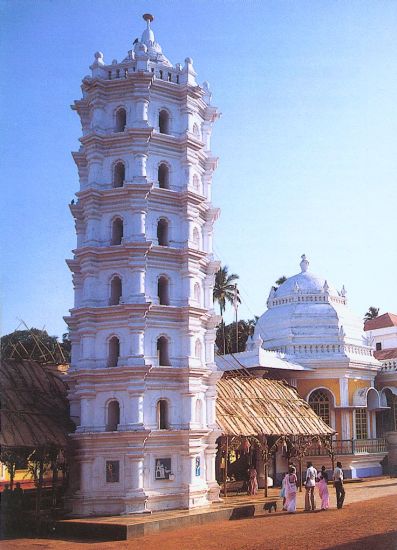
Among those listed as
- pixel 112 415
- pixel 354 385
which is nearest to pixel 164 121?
pixel 112 415

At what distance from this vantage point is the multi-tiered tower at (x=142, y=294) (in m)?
23.0

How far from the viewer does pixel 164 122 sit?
26.6 meters

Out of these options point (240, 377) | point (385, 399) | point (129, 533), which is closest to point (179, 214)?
point (240, 377)

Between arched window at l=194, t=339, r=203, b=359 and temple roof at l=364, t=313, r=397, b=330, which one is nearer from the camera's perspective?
arched window at l=194, t=339, r=203, b=359

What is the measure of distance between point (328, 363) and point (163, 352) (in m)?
14.3

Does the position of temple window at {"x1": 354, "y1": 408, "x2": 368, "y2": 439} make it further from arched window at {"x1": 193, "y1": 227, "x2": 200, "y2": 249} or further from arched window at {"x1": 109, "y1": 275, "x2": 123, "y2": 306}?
arched window at {"x1": 109, "y1": 275, "x2": 123, "y2": 306}

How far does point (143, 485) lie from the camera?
74.0 feet

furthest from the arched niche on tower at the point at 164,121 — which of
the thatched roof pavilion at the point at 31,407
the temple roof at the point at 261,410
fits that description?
the temple roof at the point at 261,410

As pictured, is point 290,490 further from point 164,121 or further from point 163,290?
point 164,121

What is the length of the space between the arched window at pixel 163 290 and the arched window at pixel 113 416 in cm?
400

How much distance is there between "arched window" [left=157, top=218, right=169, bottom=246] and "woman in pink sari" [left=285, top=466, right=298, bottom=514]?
31.1ft

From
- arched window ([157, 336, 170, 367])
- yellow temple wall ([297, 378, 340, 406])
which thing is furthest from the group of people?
yellow temple wall ([297, 378, 340, 406])

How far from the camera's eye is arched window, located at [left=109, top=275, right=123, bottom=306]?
24.5 meters

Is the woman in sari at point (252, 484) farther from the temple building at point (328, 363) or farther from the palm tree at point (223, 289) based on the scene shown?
the palm tree at point (223, 289)
